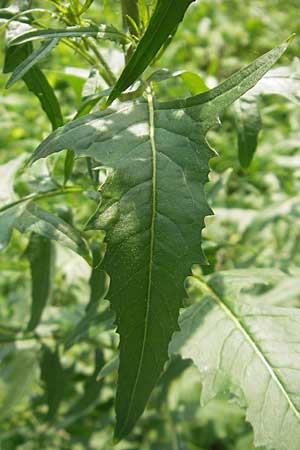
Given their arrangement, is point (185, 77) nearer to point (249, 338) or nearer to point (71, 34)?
point (71, 34)

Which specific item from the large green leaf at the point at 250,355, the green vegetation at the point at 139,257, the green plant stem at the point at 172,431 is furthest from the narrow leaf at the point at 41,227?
the green plant stem at the point at 172,431

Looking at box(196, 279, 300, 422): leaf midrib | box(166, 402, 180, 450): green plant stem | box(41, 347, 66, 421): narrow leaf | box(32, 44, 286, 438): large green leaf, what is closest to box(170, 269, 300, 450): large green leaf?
box(196, 279, 300, 422): leaf midrib

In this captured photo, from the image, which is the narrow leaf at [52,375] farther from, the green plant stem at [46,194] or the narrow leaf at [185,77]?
the narrow leaf at [185,77]

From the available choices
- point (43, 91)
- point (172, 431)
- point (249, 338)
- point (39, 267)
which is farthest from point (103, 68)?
point (172, 431)

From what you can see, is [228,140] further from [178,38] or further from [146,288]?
[146,288]

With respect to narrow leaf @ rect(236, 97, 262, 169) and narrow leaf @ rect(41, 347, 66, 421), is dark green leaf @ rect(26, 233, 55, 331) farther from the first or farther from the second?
narrow leaf @ rect(236, 97, 262, 169)

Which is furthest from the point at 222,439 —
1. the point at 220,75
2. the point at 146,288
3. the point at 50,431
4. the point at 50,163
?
the point at 220,75
